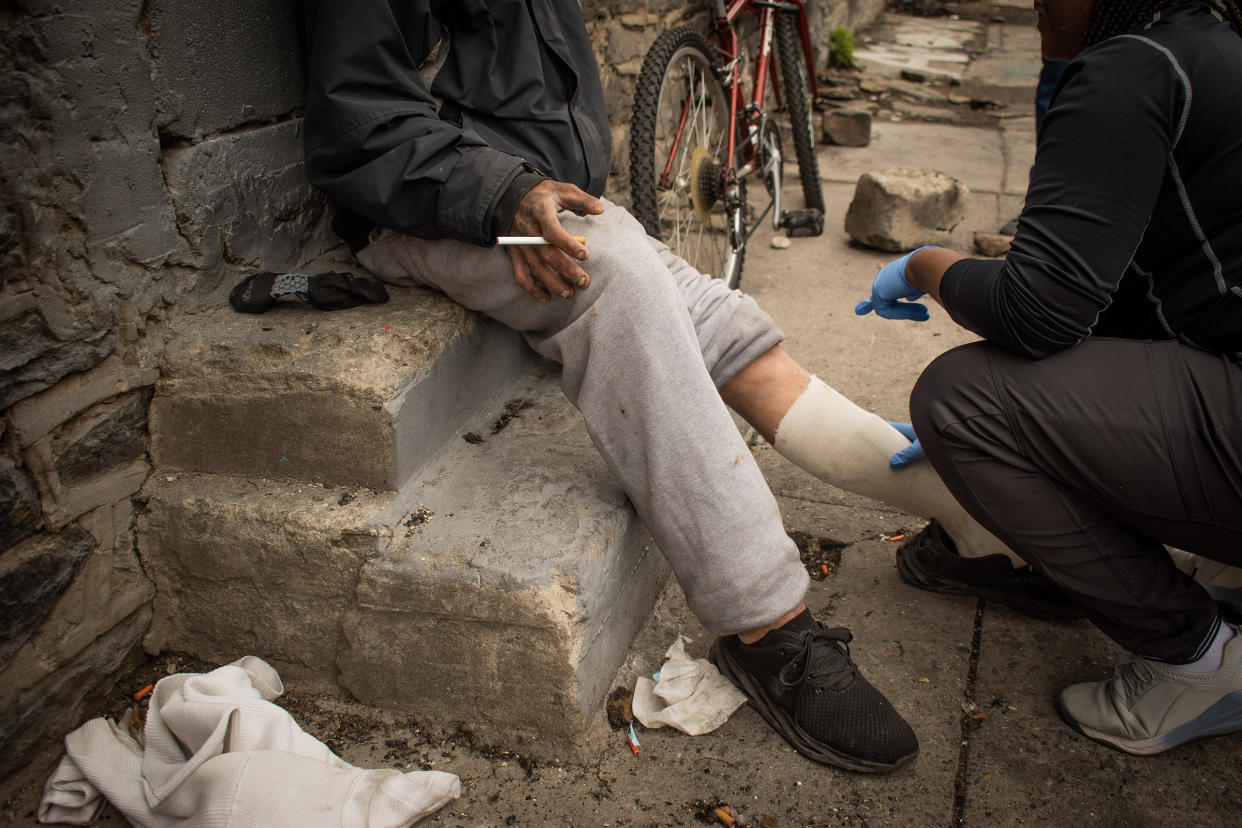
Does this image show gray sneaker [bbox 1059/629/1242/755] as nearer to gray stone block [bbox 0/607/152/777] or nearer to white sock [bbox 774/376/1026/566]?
white sock [bbox 774/376/1026/566]

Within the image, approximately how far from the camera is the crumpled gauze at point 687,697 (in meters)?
1.59

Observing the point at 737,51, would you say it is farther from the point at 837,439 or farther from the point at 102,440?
the point at 102,440

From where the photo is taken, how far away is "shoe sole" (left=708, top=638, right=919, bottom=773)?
1.49m

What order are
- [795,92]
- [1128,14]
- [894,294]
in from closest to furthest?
[1128,14] < [894,294] < [795,92]

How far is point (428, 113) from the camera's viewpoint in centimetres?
155

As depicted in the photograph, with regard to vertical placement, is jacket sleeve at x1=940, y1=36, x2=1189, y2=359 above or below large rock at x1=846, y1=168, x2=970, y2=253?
above

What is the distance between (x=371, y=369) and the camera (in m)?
1.55

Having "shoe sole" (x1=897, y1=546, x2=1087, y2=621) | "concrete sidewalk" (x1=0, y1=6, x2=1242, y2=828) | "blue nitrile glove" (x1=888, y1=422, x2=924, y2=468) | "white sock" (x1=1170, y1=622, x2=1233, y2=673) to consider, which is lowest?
"concrete sidewalk" (x1=0, y1=6, x2=1242, y2=828)

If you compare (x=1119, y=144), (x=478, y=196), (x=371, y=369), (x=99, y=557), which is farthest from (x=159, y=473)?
(x=1119, y=144)

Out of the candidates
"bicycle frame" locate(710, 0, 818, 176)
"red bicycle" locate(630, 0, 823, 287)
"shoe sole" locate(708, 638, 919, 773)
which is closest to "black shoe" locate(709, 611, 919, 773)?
"shoe sole" locate(708, 638, 919, 773)

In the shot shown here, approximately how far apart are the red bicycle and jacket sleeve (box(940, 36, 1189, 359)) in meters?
1.52

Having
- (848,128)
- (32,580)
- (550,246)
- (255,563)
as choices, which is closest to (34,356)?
(32,580)

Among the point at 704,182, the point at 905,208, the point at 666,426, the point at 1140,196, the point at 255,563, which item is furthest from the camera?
the point at 905,208

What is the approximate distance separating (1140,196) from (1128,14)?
0.32 meters
